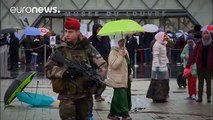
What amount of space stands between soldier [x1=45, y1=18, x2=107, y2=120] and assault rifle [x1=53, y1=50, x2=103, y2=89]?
0.04 m

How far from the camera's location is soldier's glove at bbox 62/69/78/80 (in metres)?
6.00

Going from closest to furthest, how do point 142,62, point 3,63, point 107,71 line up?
point 107,71 → point 3,63 → point 142,62

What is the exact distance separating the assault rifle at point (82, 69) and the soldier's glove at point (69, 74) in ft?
0.12

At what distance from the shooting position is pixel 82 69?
19.9ft

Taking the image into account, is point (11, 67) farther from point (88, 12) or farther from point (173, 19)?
point (173, 19)

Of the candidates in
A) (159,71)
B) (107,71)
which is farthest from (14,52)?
(107,71)

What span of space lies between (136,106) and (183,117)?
3.88 ft

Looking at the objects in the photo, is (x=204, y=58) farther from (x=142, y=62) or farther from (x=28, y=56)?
(x=28, y=56)

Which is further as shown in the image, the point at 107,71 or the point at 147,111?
the point at 147,111

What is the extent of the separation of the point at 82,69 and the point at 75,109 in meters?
0.54

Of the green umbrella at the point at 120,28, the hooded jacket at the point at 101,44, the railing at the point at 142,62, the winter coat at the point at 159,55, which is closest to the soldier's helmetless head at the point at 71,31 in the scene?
the green umbrella at the point at 120,28

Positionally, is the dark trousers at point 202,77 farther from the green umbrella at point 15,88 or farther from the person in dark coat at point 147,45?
the person in dark coat at point 147,45

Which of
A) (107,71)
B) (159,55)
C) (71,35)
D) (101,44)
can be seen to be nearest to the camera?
(71,35)

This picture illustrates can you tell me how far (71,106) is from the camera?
616cm
